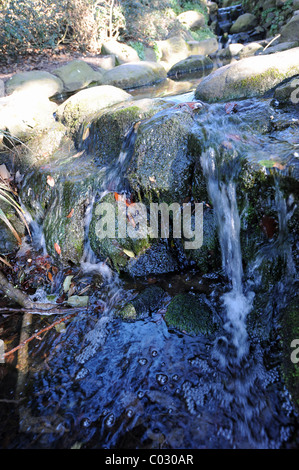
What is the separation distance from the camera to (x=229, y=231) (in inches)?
107

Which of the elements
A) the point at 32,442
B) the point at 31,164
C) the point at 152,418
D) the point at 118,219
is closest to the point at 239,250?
the point at 118,219

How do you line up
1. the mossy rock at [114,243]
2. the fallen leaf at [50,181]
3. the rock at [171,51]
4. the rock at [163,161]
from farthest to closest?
the rock at [171,51]
the fallen leaf at [50,181]
the mossy rock at [114,243]
the rock at [163,161]

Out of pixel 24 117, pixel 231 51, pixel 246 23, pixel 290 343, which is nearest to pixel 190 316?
→ pixel 290 343

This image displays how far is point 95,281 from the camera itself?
3.17 metres

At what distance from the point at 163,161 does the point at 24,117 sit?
3.05 meters

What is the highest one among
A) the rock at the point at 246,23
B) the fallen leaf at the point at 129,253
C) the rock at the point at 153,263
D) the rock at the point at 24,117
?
the rock at the point at 246,23

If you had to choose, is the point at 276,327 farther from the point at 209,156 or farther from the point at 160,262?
the point at 209,156

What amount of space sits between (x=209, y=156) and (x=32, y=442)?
2727mm

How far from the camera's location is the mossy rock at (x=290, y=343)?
172 centimetres

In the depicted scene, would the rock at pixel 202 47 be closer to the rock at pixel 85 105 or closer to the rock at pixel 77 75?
the rock at pixel 77 75

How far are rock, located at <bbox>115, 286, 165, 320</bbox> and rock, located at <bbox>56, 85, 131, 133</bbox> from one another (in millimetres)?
3118

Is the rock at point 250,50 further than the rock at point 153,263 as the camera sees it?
Yes

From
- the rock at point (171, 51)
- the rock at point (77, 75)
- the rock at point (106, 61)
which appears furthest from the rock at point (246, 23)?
the rock at point (77, 75)

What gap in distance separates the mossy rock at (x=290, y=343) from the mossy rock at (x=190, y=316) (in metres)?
0.60
